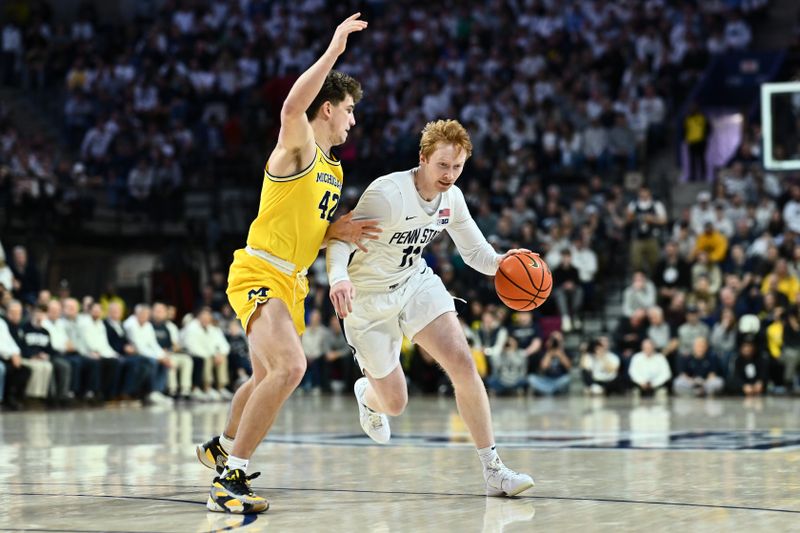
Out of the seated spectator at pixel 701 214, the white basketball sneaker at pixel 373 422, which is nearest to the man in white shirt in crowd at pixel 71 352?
the seated spectator at pixel 701 214

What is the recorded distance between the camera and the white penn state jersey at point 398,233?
640 cm

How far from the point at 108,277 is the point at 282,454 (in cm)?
1452

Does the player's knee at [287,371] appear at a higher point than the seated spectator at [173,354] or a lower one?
higher

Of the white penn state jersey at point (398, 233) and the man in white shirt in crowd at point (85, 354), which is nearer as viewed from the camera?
the white penn state jersey at point (398, 233)

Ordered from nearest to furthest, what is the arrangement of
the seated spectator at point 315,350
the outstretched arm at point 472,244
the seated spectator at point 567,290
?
the outstretched arm at point 472,244, the seated spectator at point 567,290, the seated spectator at point 315,350

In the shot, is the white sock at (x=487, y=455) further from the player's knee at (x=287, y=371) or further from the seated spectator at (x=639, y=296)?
the seated spectator at (x=639, y=296)

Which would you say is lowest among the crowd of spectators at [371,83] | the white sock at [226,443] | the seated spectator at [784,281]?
the white sock at [226,443]

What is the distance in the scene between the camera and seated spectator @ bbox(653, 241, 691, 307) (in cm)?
1869

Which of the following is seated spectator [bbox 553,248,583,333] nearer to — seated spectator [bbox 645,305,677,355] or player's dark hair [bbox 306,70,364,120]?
seated spectator [bbox 645,305,677,355]

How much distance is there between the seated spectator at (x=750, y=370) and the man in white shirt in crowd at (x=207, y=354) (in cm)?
744

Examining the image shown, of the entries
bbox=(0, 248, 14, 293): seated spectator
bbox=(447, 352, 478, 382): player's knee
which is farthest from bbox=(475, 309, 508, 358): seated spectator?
bbox=(447, 352, 478, 382): player's knee

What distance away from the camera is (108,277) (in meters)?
22.3

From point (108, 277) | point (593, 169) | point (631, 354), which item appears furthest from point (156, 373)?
point (593, 169)

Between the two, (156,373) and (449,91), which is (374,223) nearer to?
(156,373)
